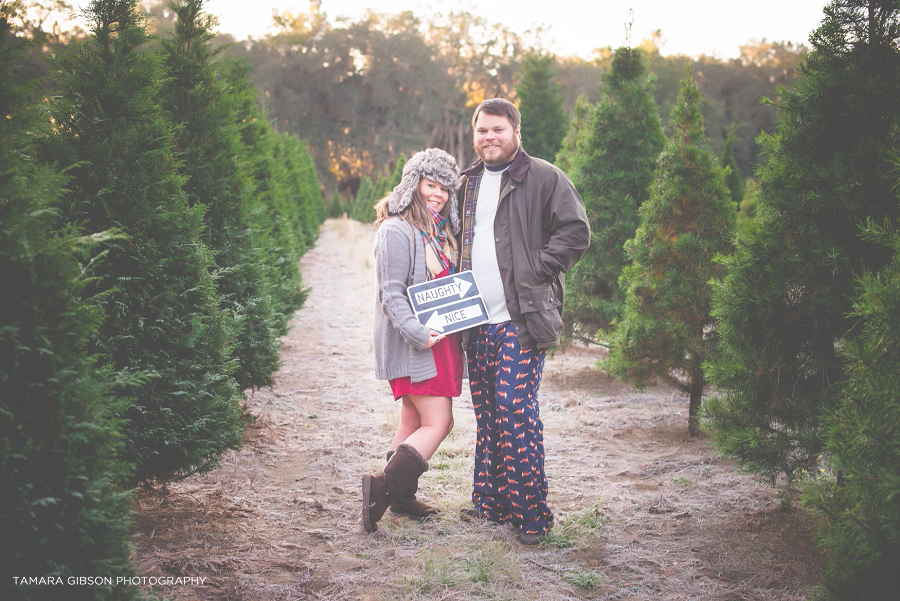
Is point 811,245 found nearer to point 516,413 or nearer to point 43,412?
point 516,413

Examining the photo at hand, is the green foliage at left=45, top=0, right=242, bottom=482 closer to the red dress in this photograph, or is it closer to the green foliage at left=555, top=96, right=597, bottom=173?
the red dress

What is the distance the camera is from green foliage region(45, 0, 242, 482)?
3.19 metres

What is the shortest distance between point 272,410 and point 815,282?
4845 mm

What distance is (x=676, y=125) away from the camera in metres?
5.40

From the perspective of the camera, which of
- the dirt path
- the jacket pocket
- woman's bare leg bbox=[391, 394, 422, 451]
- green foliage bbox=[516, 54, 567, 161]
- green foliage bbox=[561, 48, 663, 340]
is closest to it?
the dirt path

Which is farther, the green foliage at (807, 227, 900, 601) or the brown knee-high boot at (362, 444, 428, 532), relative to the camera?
the brown knee-high boot at (362, 444, 428, 532)

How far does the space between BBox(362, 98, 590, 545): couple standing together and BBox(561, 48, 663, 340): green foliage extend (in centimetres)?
371

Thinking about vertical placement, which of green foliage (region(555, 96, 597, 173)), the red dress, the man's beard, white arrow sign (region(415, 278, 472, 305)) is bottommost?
the red dress

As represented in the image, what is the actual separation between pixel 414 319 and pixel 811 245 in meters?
2.16

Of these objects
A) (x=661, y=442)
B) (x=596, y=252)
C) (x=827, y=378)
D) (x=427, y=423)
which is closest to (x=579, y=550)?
(x=427, y=423)

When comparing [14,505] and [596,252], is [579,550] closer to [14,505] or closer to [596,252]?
[14,505]

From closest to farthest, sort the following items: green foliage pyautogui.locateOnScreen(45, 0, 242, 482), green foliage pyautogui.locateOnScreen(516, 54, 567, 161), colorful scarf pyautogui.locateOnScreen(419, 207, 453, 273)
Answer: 1. green foliage pyautogui.locateOnScreen(45, 0, 242, 482)
2. colorful scarf pyautogui.locateOnScreen(419, 207, 453, 273)
3. green foliage pyautogui.locateOnScreen(516, 54, 567, 161)

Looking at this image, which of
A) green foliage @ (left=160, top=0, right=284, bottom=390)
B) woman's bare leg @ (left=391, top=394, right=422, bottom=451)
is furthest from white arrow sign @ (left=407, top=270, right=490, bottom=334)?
green foliage @ (left=160, top=0, right=284, bottom=390)

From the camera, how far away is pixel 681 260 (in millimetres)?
5148
